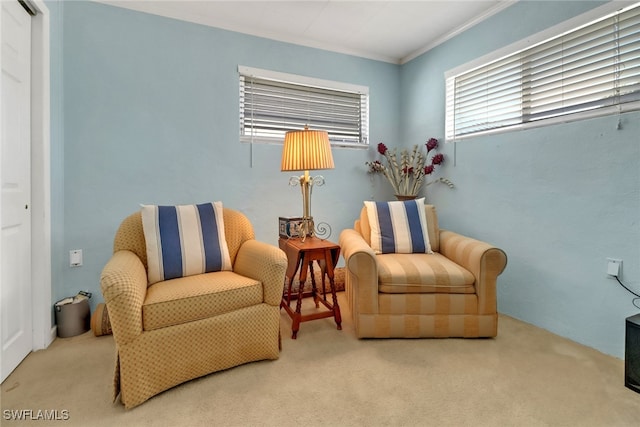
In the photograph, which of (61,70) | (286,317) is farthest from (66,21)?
(286,317)

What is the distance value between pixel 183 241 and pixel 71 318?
0.99 meters

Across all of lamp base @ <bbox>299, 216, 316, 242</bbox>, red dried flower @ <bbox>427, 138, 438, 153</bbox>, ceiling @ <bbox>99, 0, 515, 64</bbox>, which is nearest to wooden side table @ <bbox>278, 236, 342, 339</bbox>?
lamp base @ <bbox>299, 216, 316, 242</bbox>

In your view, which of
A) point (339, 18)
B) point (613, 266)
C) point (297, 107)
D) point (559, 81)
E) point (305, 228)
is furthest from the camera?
point (297, 107)

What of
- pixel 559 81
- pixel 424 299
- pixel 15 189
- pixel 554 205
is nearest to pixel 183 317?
pixel 15 189

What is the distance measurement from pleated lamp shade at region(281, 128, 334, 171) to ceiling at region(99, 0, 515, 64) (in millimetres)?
1037

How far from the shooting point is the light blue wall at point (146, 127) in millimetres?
2168

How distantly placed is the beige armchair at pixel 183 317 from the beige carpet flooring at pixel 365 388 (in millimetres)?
97

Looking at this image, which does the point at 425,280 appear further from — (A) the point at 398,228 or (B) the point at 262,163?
(B) the point at 262,163

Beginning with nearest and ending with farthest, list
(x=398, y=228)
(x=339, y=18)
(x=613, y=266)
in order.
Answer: (x=613, y=266)
(x=398, y=228)
(x=339, y=18)

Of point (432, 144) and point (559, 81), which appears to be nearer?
point (559, 81)

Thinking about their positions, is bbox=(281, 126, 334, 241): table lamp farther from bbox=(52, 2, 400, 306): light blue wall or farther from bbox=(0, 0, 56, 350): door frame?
bbox=(0, 0, 56, 350): door frame

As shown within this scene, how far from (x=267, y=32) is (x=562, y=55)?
7.31 feet

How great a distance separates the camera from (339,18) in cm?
253

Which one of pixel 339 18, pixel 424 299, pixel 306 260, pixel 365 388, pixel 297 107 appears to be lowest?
pixel 365 388
